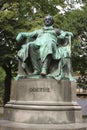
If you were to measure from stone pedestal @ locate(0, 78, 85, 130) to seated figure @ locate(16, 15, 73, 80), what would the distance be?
0.29 metres

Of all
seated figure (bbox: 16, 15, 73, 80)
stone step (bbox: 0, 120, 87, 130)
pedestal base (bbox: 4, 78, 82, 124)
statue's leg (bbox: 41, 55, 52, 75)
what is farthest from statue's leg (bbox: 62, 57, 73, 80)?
stone step (bbox: 0, 120, 87, 130)

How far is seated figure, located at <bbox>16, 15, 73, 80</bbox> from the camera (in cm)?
1114

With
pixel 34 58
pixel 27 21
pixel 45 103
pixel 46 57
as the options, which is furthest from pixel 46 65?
pixel 27 21

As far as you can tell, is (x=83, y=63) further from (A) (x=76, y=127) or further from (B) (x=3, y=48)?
(A) (x=76, y=127)

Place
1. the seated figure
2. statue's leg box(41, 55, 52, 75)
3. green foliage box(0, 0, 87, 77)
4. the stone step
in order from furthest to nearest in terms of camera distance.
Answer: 1. green foliage box(0, 0, 87, 77)
2. the seated figure
3. statue's leg box(41, 55, 52, 75)
4. the stone step

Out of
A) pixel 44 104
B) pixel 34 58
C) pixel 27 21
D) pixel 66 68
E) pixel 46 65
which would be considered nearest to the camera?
pixel 44 104

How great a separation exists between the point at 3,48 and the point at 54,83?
14.2 m

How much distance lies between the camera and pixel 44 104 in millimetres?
10742

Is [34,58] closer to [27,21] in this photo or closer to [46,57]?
[46,57]

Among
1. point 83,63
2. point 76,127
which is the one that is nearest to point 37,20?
point 83,63

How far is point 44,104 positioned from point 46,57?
143cm

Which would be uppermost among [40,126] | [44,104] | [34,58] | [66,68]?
[34,58]

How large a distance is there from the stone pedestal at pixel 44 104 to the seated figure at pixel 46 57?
29cm

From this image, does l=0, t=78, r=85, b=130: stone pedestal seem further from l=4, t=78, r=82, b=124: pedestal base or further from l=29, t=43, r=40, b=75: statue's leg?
l=29, t=43, r=40, b=75: statue's leg
